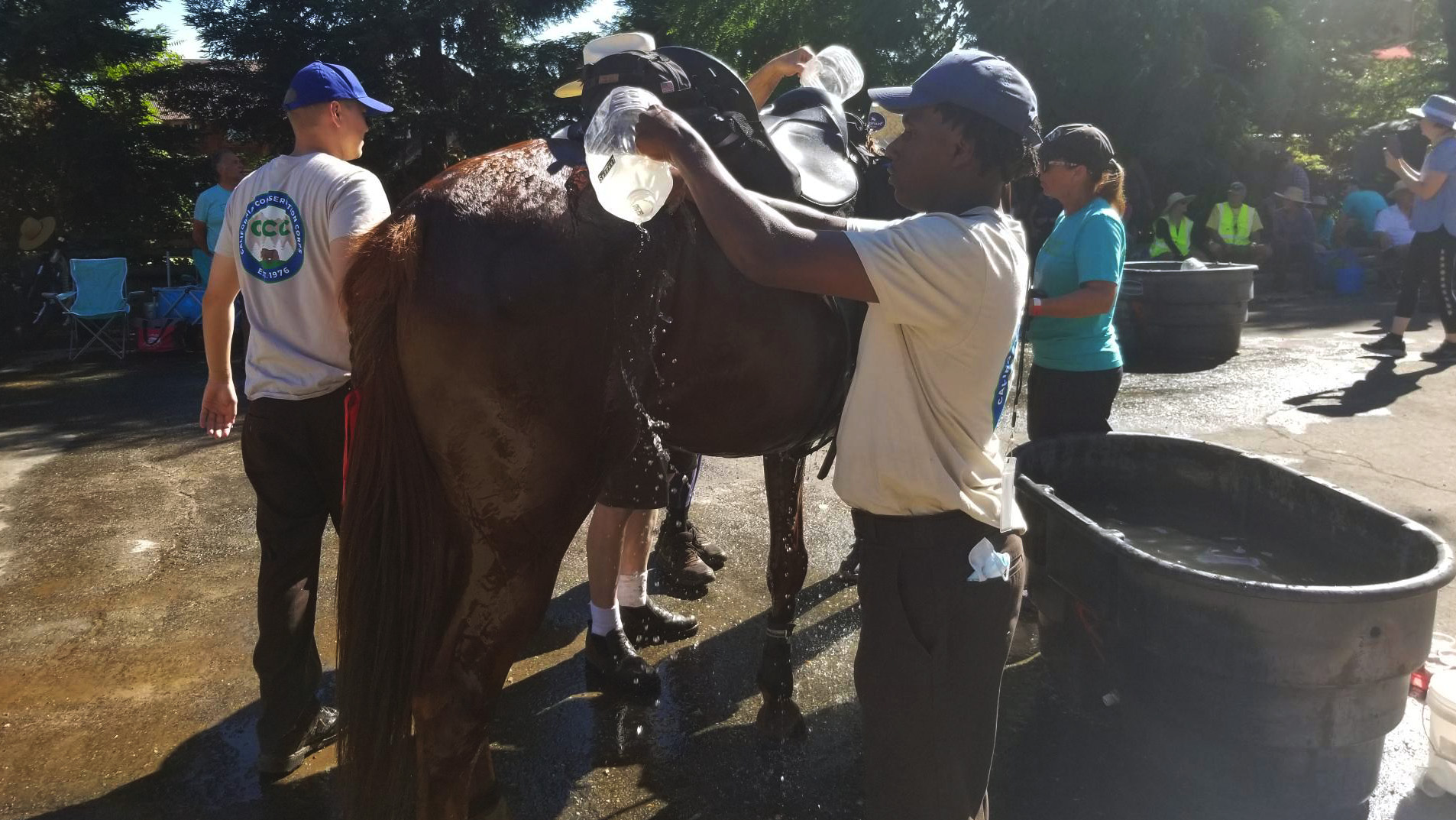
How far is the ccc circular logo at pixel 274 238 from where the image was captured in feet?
9.18

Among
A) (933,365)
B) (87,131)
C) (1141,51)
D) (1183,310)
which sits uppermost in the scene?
(1141,51)

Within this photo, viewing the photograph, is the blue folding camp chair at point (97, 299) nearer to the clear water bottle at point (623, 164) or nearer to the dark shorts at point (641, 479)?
the dark shorts at point (641, 479)

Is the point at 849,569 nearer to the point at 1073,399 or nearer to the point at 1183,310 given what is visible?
the point at 1073,399

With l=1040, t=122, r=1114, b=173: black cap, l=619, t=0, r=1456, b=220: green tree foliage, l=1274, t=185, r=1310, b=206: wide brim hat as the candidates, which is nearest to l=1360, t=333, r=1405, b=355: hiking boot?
l=1274, t=185, r=1310, b=206: wide brim hat

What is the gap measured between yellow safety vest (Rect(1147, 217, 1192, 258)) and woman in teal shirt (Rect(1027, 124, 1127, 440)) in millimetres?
8839

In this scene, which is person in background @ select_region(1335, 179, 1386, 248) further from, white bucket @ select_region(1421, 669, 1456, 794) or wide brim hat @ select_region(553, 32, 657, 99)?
wide brim hat @ select_region(553, 32, 657, 99)

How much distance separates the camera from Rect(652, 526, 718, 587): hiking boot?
4215 millimetres

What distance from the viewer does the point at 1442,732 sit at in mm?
2662

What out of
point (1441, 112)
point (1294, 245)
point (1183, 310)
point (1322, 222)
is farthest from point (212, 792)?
point (1322, 222)

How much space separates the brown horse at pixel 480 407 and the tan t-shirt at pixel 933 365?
59 centimetres

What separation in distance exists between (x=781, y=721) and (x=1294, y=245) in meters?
12.8

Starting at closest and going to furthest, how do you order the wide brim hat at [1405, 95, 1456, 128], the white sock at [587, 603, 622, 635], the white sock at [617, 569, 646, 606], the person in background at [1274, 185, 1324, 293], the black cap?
the white sock at [587, 603, 622, 635], the black cap, the white sock at [617, 569, 646, 606], the wide brim hat at [1405, 95, 1456, 128], the person in background at [1274, 185, 1324, 293]

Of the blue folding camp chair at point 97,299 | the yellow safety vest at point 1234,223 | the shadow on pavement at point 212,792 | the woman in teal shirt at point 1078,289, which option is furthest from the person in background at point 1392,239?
the blue folding camp chair at point 97,299

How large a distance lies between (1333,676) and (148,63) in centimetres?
1435
